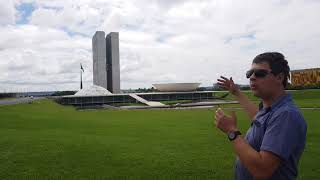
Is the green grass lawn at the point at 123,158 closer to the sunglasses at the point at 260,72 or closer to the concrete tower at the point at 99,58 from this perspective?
the sunglasses at the point at 260,72

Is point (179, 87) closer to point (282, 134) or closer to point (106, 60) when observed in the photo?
point (106, 60)

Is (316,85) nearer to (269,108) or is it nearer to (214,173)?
(214,173)

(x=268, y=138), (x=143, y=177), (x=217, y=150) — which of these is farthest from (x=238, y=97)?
(x=217, y=150)

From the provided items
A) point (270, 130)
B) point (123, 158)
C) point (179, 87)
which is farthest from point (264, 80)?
point (179, 87)

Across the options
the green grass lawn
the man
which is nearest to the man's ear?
the man

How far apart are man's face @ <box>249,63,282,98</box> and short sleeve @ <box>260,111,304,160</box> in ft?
0.94

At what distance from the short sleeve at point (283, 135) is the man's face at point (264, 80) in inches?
11.2

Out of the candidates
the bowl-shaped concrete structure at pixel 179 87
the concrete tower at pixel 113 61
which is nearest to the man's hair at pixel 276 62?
the bowl-shaped concrete structure at pixel 179 87

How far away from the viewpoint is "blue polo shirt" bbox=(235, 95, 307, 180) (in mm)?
2795

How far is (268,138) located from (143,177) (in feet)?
19.5

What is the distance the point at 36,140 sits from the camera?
1496 centimetres

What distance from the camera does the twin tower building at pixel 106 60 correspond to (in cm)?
11969

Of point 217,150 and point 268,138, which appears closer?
point 268,138

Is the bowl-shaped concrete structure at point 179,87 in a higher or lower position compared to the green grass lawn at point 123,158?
higher
